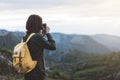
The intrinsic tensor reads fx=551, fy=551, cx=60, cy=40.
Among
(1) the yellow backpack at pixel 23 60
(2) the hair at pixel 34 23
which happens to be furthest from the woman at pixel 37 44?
(1) the yellow backpack at pixel 23 60

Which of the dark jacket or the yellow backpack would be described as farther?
the dark jacket

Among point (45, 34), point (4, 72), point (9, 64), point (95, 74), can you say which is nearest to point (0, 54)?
point (9, 64)

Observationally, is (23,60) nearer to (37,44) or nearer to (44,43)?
(37,44)

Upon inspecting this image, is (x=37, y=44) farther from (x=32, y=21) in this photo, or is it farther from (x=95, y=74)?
(x=95, y=74)

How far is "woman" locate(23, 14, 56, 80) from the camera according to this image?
14305mm

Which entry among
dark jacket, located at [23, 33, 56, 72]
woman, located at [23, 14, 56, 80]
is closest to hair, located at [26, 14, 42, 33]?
woman, located at [23, 14, 56, 80]

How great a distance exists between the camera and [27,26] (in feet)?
47.5

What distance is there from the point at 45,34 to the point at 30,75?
116 centimetres

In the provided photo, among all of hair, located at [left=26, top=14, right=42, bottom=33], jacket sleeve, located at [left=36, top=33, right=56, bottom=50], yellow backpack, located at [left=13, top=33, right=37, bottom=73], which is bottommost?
yellow backpack, located at [left=13, top=33, right=37, bottom=73]

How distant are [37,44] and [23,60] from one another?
22.2 inches

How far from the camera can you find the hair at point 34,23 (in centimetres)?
1440

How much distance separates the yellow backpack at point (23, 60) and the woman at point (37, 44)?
13 centimetres

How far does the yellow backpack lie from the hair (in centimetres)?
17

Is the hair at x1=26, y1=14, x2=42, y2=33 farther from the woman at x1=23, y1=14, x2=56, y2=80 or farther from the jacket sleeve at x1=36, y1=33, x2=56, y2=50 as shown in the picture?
the jacket sleeve at x1=36, y1=33, x2=56, y2=50
